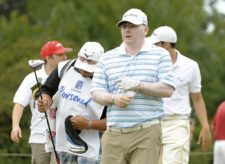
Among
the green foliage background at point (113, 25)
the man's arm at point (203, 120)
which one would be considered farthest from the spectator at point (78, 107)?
the green foliage background at point (113, 25)

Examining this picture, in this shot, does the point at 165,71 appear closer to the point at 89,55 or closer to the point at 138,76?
the point at 138,76

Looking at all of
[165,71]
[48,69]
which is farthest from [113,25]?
[165,71]

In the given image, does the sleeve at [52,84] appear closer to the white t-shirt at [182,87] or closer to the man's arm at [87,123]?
the man's arm at [87,123]

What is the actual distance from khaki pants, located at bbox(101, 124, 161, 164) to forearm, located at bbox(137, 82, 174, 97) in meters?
Result: 0.35

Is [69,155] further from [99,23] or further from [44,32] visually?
[99,23]

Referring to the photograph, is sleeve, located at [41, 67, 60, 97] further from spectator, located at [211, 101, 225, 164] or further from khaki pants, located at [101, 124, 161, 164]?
spectator, located at [211, 101, 225, 164]

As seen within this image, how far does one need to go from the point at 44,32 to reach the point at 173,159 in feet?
Answer: 81.8

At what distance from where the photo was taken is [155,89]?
9.97 meters

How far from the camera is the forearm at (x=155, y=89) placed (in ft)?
32.4

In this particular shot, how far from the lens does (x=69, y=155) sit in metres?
11.9

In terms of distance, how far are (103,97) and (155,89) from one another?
54cm

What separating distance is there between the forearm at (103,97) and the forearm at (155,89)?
1.08 ft

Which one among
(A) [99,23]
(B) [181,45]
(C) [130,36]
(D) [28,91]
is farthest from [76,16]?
(C) [130,36]

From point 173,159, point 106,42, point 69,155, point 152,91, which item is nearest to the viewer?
point 152,91
